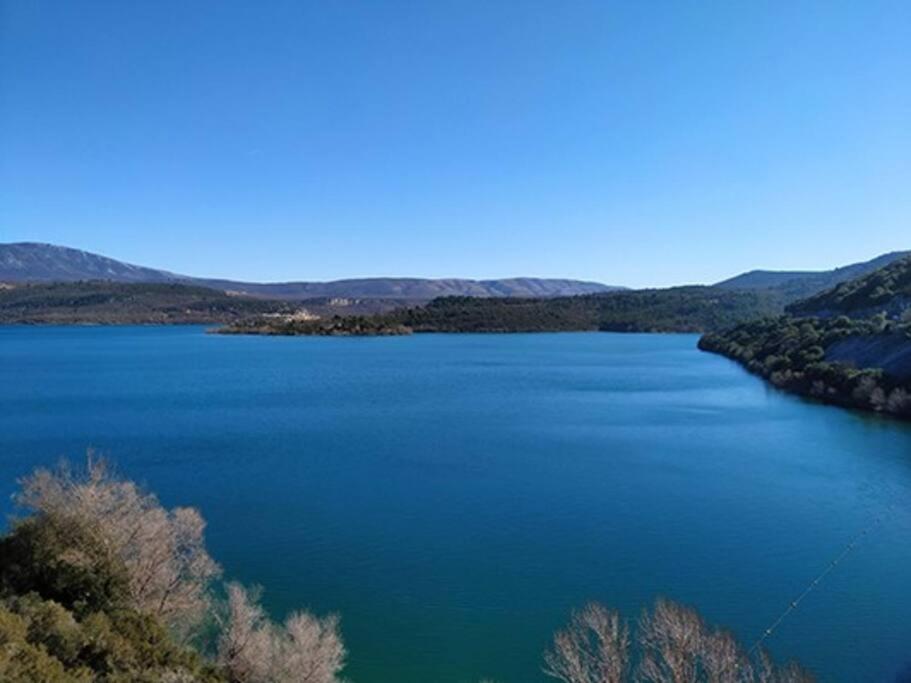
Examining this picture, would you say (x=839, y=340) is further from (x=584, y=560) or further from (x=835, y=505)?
(x=584, y=560)

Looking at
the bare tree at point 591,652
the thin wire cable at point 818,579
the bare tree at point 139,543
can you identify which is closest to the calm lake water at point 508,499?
the thin wire cable at point 818,579

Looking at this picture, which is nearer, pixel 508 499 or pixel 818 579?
pixel 818 579

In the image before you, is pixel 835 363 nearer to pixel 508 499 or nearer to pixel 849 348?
pixel 849 348

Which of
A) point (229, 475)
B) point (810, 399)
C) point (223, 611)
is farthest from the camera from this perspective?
point (810, 399)

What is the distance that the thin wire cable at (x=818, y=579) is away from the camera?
60.4 ft

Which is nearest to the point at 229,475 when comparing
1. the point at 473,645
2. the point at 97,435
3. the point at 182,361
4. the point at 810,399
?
the point at 97,435

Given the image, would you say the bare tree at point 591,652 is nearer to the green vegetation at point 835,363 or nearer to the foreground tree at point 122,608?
the foreground tree at point 122,608

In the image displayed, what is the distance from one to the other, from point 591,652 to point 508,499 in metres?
13.4

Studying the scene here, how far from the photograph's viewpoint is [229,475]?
3356 centimetres

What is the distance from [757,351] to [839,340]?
1748cm

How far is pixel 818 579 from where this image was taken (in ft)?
71.6

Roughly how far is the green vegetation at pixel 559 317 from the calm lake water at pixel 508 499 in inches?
3237

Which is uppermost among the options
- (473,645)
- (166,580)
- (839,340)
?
(839,340)

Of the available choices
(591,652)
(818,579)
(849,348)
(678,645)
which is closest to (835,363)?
(849,348)
